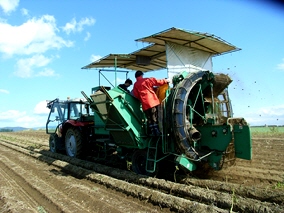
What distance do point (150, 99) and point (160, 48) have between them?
11.9ft

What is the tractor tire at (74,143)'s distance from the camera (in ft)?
31.0

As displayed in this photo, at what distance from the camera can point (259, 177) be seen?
6.07 m

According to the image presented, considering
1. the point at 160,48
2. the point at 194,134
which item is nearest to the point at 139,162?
the point at 194,134

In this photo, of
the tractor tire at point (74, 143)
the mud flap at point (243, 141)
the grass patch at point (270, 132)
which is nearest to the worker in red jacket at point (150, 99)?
the mud flap at point (243, 141)

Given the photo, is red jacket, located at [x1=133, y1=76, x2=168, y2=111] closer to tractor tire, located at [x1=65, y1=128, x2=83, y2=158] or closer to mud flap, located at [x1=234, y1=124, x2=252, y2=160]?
mud flap, located at [x1=234, y1=124, x2=252, y2=160]

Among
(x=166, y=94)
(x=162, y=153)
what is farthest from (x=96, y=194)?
(x=166, y=94)

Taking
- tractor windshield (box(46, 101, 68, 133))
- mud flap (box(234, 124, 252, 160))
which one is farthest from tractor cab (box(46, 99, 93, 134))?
mud flap (box(234, 124, 252, 160))

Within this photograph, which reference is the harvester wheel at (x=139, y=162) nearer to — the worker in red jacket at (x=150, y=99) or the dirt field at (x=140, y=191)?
the dirt field at (x=140, y=191)

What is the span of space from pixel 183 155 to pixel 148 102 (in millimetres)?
1379

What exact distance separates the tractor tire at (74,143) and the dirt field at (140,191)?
1.57 metres

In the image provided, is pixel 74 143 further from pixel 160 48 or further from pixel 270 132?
pixel 270 132

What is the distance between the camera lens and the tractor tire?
31.0ft

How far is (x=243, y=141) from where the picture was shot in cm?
516

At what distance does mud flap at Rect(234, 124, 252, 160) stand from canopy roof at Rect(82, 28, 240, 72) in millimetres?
3773
